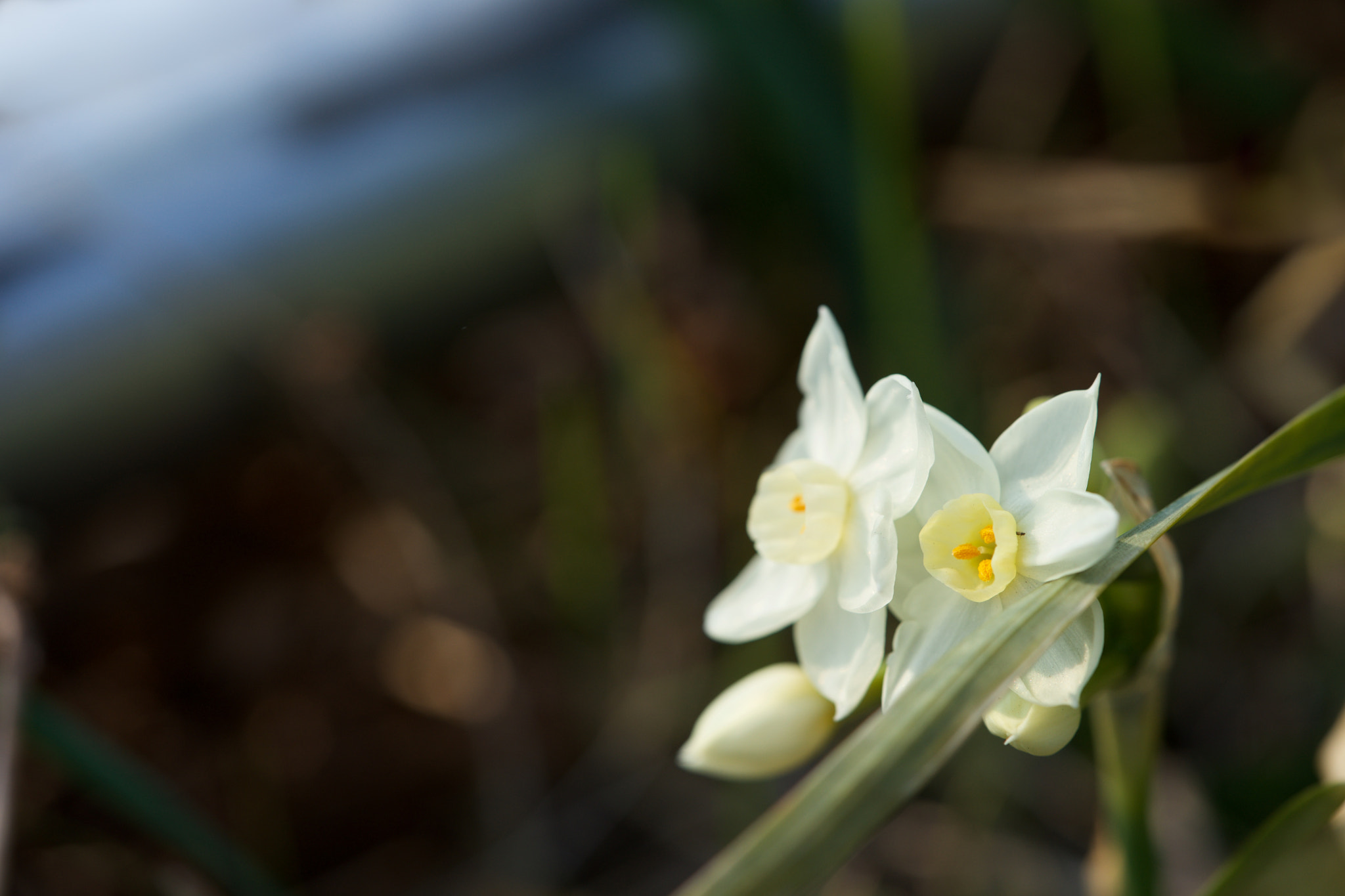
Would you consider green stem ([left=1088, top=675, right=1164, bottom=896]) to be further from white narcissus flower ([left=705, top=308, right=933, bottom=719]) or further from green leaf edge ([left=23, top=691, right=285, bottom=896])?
green leaf edge ([left=23, top=691, right=285, bottom=896])

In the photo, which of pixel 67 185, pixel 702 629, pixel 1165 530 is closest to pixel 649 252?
pixel 702 629

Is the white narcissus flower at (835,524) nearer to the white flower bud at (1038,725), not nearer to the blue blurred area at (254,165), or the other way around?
the white flower bud at (1038,725)

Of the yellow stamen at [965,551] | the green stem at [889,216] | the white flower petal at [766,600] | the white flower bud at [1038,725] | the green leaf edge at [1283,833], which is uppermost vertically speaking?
the green stem at [889,216]

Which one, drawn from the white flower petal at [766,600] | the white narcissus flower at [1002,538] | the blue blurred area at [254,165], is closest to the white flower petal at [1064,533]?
the white narcissus flower at [1002,538]

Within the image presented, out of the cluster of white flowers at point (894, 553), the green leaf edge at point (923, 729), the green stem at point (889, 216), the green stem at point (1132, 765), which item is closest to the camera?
the green leaf edge at point (923, 729)

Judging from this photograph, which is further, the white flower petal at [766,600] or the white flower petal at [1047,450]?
the white flower petal at [766,600]

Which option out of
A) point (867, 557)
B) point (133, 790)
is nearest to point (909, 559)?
point (867, 557)
